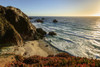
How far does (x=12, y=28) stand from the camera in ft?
34.2

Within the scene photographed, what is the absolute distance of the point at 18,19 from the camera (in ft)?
43.0

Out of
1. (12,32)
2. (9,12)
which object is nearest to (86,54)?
(12,32)

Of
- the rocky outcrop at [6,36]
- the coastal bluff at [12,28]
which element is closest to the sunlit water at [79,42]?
the coastal bluff at [12,28]

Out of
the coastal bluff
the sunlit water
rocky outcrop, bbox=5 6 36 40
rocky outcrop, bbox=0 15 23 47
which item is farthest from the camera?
rocky outcrop, bbox=5 6 36 40

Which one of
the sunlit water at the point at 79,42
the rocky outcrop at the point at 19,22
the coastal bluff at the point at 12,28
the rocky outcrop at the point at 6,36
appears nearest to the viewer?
the rocky outcrop at the point at 6,36

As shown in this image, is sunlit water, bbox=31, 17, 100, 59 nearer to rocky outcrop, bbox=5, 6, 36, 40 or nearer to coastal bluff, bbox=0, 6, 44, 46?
rocky outcrop, bbox=5, 6, 36, 40

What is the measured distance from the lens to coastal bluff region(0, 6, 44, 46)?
31.9ft

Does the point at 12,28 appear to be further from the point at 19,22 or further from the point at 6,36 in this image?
the point at 19,22

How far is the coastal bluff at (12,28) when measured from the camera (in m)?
9.73

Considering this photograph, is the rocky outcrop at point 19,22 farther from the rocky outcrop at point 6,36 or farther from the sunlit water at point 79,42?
the sunlit water at point 79,42

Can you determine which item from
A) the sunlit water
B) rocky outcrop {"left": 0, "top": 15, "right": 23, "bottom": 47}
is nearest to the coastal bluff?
rocky outcrop {"left": 0, "top": 15, "right": 23, "bottom": 47}

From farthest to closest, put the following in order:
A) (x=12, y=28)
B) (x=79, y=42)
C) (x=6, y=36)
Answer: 1. (x=79, y=42)
2. (x=12, y=28)
3. (x=6, y=36)

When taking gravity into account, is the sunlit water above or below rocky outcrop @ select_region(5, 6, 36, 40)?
below

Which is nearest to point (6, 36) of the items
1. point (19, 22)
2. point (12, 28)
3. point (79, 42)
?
point (12, 28)
